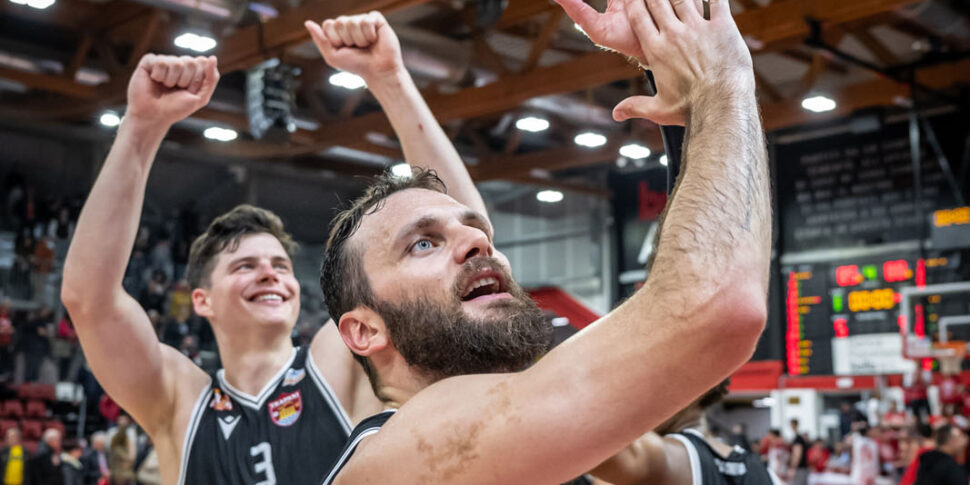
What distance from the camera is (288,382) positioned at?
3174 mm

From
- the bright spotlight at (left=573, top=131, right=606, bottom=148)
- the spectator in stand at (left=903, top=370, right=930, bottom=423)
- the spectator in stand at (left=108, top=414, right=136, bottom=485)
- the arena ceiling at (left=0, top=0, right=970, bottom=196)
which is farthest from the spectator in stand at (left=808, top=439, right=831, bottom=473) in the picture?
the spectator in stand at (left=108, top=414, right=136, bottom=485)

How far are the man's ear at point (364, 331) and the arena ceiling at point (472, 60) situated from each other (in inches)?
304

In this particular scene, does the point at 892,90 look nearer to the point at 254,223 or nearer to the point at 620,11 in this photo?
the point at 254,223

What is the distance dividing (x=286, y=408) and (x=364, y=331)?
1.13 m

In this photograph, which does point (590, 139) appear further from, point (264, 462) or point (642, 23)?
point (642, 23)

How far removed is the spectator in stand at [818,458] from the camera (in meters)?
13.3

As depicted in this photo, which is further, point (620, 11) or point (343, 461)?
point (343, 461)

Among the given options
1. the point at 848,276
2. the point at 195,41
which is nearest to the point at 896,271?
the point at 848,276

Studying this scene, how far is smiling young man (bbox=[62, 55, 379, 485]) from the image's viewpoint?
278cm

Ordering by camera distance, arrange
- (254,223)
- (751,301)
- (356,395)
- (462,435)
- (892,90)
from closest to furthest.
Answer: (751,301)
(462,435)
(356,395)
(254,223)
(892,90)

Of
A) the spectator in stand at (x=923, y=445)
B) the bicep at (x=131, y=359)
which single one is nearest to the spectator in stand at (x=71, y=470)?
the spectator in stand at (x=923, y=445)

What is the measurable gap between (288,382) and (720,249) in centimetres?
202

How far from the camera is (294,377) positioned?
3.19 metres

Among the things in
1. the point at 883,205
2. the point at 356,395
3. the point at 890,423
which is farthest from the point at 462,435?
the point at 883,205
